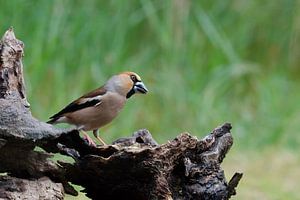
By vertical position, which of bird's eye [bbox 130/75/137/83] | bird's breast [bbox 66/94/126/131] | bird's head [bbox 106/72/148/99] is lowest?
bird's breast [bbox 66/94/126/131]

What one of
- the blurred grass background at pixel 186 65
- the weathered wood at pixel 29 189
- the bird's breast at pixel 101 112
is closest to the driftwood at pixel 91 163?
the weathered wood at pixel 29 189

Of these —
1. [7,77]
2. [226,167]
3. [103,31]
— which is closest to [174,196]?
[7,77]

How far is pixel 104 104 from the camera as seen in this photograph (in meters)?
4.52

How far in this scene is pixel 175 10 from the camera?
753 centimetres

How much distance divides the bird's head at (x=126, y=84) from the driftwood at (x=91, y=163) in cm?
129

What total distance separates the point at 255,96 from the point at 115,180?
4.80m

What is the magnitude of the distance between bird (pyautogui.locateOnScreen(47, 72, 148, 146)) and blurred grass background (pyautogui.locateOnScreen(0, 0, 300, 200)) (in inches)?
67.6

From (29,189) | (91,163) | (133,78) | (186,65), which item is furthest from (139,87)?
(186,65)

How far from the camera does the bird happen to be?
14.9 feet

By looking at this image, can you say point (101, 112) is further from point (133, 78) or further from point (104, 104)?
point (133, 78)

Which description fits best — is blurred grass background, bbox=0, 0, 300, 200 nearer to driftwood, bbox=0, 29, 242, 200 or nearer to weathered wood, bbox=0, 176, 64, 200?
driftwood, bbox=0, 29, 242, 200

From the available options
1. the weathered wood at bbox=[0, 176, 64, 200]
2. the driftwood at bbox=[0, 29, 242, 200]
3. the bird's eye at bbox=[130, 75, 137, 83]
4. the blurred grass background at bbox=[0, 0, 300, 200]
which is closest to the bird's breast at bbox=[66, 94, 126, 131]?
the bird's eye at bbox=[130, 75, 137, 83]

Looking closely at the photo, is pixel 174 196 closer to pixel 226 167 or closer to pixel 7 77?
pixel 7 77

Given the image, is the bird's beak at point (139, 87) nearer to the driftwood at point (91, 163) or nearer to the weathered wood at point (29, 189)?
the driftwood at point (91, 163)
